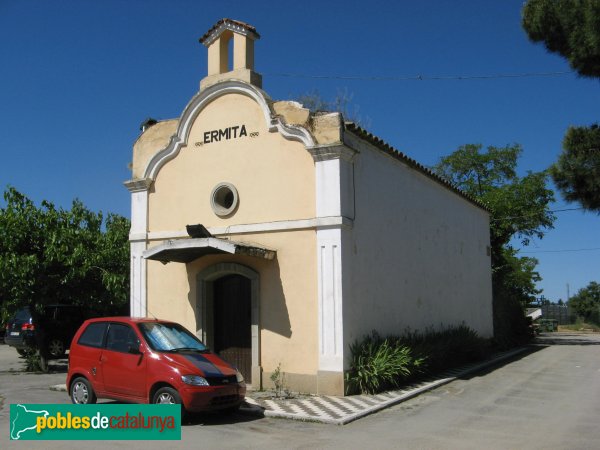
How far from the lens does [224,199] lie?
13.8m

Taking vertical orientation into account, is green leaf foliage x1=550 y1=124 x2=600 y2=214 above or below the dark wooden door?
above

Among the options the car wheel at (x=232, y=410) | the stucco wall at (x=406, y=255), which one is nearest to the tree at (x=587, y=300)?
the stucco wall at (x=406, y=255)

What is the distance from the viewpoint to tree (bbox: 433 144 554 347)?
24484mm

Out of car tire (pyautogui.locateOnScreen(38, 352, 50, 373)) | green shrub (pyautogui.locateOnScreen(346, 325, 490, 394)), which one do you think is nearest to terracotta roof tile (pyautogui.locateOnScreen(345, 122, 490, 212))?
green shrub (pyautogui.locateOnScreen(346, 325, 490, 394))

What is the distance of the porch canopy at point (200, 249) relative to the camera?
38.3 feet

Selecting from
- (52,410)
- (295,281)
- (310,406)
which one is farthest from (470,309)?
(52,410)

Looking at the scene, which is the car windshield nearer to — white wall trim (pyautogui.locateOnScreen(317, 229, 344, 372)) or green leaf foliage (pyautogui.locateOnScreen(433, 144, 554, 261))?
white wall trim (pyautogui.locateOnScreen(317, 229, 344, 372))

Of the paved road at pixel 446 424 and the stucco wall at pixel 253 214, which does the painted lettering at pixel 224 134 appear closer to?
the stucco wall at pixel 253 214

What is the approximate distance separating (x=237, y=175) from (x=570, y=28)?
7.42 m

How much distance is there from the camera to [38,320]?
16.6 m

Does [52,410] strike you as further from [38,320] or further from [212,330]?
[38,320]

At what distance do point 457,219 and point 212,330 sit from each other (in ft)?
30.6

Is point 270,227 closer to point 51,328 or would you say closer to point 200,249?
point 200,249

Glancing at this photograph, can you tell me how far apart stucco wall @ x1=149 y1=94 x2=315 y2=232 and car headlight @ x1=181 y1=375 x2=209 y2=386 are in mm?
4411
